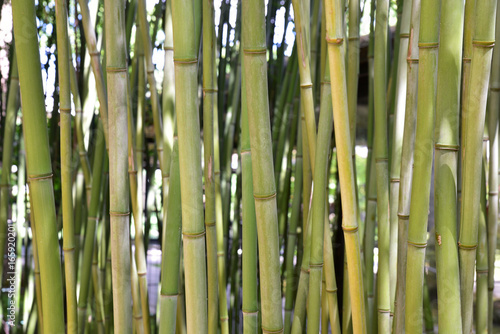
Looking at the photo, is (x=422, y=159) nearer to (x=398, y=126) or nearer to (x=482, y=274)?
(x=398, y=126)

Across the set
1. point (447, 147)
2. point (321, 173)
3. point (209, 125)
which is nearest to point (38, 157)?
point (209, 125)

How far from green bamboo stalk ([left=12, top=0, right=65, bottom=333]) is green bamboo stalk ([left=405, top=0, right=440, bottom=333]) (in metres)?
0.38

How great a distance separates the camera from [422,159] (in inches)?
18.3

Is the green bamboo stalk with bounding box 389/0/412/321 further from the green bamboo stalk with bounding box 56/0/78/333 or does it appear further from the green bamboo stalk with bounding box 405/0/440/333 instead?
the green bamboo stalk with bounding box 56/0/78/333

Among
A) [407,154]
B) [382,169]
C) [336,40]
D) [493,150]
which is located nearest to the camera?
[336,40]

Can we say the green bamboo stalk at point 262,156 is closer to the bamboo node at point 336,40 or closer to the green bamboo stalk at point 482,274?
the bamboo node at point 336,40

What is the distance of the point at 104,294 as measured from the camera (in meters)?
1.06

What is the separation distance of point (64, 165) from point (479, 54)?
49 centimetres

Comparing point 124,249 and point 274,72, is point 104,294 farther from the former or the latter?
point 274,72

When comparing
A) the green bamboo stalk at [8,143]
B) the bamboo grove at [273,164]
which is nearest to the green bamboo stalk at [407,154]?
the bamboo grove at [273,164]

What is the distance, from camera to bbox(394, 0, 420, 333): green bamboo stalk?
53 centimetres

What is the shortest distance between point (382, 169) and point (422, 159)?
19 cm

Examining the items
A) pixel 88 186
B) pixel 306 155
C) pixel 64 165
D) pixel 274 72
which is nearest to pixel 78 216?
pixel 88 186

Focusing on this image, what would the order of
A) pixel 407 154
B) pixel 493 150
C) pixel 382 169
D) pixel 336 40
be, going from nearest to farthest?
1. pixel 336 40
2. pixel 407 154
3. pixel 382 169
4. pixel 493 150
